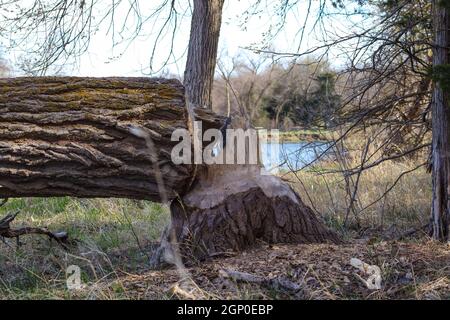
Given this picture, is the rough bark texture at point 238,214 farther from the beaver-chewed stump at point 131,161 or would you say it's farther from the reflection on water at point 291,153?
the reflection on water at point 291,153

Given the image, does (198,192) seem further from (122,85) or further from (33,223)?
(33,223)

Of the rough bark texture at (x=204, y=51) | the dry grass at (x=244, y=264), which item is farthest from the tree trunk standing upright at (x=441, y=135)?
the rough bark texture at (x=204, y=51)

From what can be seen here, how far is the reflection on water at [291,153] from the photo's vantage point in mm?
5969

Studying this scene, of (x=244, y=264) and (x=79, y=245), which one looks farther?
(x=79, y=245)

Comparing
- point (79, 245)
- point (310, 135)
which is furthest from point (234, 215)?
point (310, 135)

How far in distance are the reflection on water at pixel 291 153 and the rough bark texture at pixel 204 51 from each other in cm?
123

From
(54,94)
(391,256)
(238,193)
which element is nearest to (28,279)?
(54,94)

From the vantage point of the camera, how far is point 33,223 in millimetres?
6730

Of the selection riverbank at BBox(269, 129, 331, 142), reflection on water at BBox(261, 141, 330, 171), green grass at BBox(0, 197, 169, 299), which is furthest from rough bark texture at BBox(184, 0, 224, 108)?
green grass at BBox(0, 197, 169, 299)

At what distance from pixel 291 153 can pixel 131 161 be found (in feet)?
8.35

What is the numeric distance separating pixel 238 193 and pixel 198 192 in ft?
0.99

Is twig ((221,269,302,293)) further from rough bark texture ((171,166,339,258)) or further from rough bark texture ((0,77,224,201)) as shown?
rough bark texture ((0,77,224,201))

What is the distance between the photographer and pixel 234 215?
171 inches

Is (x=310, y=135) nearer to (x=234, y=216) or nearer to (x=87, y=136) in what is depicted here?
(x=234, y=216)
